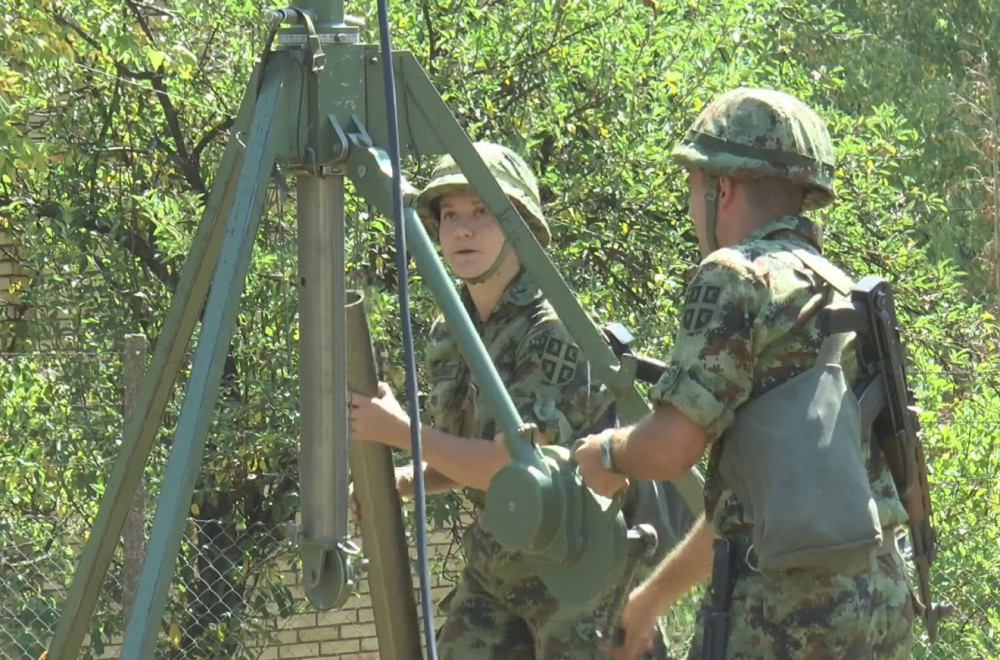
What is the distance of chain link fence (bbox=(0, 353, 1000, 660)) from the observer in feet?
20.8

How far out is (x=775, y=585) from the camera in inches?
128

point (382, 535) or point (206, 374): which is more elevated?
point (206, 374)

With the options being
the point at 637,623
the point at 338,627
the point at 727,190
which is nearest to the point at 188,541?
the point at 338,627

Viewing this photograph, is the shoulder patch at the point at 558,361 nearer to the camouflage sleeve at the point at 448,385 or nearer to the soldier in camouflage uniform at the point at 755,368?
the camouflage sleeve at the point at 448,385

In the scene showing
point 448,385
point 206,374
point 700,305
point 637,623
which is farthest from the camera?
point 448,385

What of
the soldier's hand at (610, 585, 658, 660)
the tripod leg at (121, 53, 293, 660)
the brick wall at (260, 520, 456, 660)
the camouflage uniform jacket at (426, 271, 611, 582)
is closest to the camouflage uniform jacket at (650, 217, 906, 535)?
the soldier's hand at (610, 585, 658, 660)

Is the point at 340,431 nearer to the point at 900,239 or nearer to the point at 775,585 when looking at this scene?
the point at 775,585

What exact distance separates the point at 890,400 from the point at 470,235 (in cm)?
118

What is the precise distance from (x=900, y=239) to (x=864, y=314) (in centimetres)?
428

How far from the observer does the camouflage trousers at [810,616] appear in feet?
10.5

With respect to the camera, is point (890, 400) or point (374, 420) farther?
point (374, 420)

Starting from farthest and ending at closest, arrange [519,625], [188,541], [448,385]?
[188,541] → [448,385] → [519,625]

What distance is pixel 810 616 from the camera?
Answer: 322 centimetres

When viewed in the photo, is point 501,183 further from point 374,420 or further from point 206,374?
point 206,374
